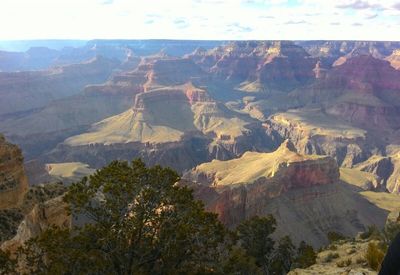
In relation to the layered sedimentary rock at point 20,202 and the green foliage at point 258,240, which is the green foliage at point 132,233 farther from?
the green foliage at point 258,240

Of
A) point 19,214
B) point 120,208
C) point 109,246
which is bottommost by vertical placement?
point 19,214

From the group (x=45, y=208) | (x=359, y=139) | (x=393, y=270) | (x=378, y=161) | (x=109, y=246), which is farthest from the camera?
(x=359, y=139)

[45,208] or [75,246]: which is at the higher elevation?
[75,246]

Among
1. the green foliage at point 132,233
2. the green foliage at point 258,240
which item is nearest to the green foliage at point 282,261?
the green foliage at point 258,240

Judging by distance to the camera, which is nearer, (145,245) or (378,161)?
(145,245)

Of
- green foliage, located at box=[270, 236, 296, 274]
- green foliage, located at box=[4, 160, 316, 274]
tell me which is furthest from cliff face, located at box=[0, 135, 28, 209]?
green foliage, located at box=[270, 236, 296, 274]

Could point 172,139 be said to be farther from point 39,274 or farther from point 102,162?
point 39,274

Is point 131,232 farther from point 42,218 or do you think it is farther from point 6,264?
point 42,218

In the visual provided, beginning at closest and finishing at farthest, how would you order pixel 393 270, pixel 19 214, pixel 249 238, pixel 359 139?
pixel 393 270
pixel 19 214
pixel 249 238
pixel 359 139

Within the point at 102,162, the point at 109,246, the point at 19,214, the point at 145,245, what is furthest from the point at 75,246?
the point at 102,162
